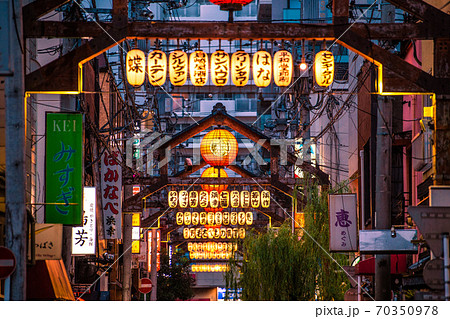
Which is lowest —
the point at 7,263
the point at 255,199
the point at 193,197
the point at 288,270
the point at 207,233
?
the point at 207,233

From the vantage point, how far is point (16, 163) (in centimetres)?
1329

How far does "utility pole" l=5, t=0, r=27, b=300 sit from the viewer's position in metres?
13.0

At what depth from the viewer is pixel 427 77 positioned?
17141 mm

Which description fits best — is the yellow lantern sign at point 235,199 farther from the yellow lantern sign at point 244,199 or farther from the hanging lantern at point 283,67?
the hanging lantern at point 283,67

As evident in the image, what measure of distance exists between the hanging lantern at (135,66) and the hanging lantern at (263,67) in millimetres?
2891

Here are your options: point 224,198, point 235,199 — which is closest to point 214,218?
point 235,199

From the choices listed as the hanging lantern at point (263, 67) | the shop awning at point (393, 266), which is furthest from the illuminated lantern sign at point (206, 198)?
the hanging lantern at point (263, 67)

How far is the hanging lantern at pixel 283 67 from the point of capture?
766 inches

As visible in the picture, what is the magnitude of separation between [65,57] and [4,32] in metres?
3.97

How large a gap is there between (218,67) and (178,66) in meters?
0.99

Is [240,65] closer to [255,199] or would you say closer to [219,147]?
[219,147]

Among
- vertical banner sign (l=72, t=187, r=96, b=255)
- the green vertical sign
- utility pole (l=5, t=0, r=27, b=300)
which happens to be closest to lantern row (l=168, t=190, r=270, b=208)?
vertical banner sign (l=72, t=187, r=96, b=255)

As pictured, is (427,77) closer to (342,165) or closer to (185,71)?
(185,71)

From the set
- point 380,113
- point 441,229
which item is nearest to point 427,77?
point 380,113
